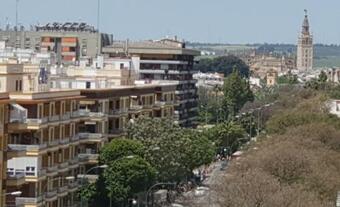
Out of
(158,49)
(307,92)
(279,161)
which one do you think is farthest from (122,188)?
(307,92)

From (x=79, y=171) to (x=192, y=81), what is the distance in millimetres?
73309

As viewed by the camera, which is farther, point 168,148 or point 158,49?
point 158,49

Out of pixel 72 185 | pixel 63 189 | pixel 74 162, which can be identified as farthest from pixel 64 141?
pixel 74 162

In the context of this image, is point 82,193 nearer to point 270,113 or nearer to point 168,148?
point 168,148

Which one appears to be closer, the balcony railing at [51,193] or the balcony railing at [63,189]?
the balcony railing at [51,193]

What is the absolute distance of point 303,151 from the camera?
73.1 metres

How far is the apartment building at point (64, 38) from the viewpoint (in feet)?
467

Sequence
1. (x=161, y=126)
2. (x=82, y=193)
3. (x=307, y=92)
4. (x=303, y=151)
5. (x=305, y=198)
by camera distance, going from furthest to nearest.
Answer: (x=307, y=92)
(x=161, y=126)
(x=303, y=151)
(x=82, y=193)
(x=305, y=198)

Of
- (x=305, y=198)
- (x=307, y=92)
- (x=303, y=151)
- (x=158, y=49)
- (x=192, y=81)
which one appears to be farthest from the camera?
(x=307, y=92)

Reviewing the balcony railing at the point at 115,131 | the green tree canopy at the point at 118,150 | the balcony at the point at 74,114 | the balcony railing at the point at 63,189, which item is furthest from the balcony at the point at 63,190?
the balcony railing at the point at 115,131

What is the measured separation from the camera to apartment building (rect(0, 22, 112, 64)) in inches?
5600

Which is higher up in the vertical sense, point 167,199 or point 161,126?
point 161,126

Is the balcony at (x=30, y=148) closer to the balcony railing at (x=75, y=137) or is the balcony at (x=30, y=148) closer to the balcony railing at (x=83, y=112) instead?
the balcony railing at (x=75, y=137)

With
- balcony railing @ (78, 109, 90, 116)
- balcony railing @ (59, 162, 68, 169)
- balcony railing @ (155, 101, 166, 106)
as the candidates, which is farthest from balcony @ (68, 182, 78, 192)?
balcony railing @ (155, 101, 166, 106)
